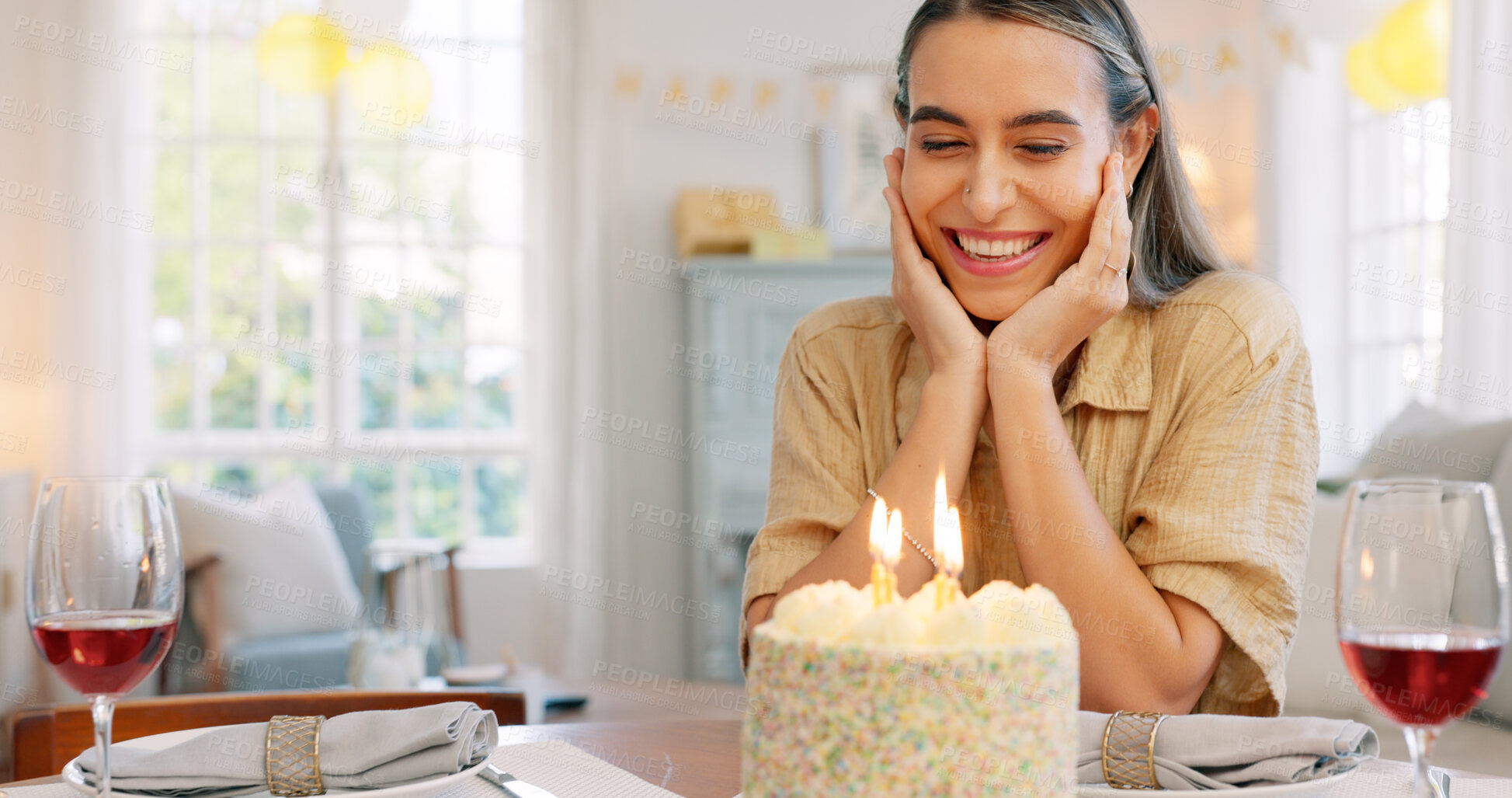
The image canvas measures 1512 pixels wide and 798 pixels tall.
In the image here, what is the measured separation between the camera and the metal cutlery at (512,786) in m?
0.81

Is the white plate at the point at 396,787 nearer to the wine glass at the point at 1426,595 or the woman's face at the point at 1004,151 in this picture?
the wine glass at the point at 1426,595

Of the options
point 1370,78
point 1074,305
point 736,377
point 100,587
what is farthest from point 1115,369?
point 736,377

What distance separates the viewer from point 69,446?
475 centimetres

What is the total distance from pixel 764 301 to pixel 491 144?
1.41 meters

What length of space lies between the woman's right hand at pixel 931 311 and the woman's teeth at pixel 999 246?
5 cm

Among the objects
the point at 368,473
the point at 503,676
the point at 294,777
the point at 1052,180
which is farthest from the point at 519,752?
the point at 368,473

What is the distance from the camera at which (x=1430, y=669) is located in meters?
0.60


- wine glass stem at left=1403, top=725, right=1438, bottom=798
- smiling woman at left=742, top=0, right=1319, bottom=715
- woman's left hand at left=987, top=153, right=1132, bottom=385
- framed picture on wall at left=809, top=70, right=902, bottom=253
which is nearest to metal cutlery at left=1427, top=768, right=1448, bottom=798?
wine glass stem at left=1403, top=725, right=1438, bottom=798

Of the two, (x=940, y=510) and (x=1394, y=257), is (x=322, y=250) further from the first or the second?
(x=940, y=510)

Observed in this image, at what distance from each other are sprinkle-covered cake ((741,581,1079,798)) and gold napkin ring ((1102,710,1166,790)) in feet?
0.78

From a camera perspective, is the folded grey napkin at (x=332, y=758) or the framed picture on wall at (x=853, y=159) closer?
the folded grey napkin at (x=332, y=758)

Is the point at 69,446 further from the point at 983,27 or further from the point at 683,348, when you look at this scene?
the point at 983,27

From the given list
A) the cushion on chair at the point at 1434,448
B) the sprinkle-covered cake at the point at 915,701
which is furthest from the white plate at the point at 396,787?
the cushion on chair at the point at 1434,448

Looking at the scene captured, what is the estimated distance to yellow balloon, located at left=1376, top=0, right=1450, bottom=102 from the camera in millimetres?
3186
